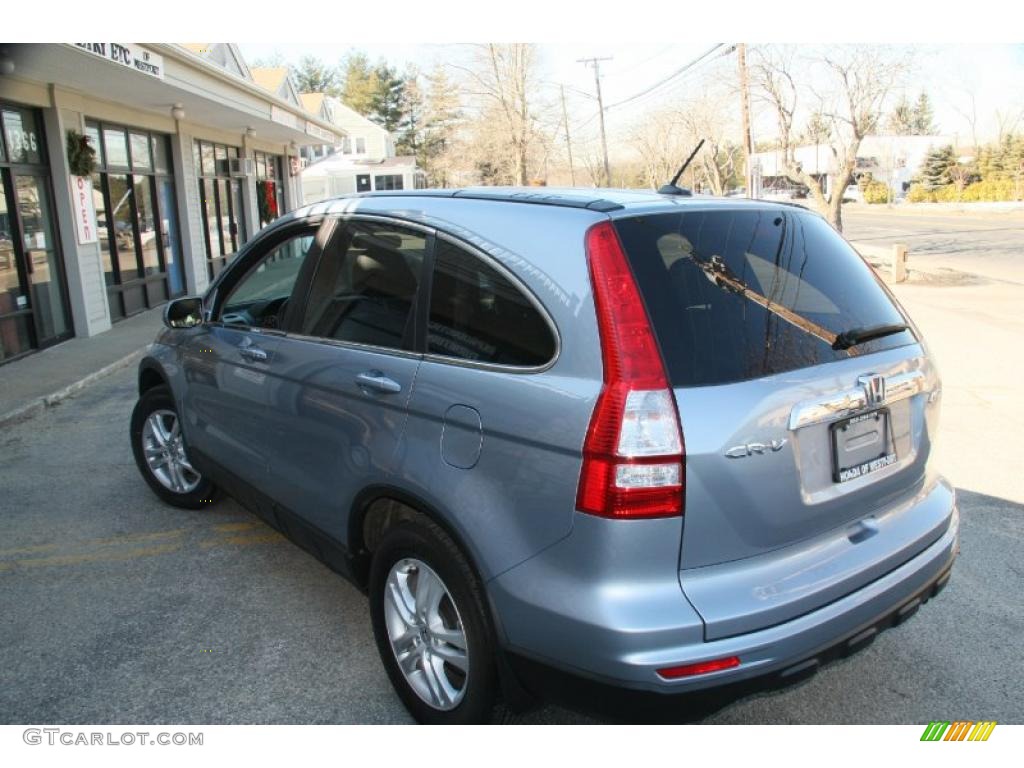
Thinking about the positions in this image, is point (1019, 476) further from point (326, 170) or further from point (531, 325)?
point (326, 170)

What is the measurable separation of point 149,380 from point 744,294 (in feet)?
12.5

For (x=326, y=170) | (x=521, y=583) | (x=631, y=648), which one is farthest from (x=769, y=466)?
(x=326, y=170)

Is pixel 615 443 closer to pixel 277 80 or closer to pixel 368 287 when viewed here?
pixel 368 287

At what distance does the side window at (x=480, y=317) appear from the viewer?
234cm

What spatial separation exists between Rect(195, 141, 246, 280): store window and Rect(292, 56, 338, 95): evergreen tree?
75.9 metres

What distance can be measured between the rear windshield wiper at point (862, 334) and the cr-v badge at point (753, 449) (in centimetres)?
48

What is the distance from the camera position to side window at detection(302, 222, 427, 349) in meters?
2.86

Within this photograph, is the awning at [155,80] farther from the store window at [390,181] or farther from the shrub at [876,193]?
the shrub at [876,193]

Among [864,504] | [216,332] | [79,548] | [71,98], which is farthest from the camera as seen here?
[71,98]

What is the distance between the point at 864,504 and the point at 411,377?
1.50m

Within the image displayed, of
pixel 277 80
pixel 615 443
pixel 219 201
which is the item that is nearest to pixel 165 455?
pixel 615 443

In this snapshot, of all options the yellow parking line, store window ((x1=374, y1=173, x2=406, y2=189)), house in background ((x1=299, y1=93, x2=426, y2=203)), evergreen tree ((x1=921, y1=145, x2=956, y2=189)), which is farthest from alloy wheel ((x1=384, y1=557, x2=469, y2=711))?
evergreen tree ((x1=921, y1=145, x2=956, y2=189))

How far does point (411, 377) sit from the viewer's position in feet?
8.71

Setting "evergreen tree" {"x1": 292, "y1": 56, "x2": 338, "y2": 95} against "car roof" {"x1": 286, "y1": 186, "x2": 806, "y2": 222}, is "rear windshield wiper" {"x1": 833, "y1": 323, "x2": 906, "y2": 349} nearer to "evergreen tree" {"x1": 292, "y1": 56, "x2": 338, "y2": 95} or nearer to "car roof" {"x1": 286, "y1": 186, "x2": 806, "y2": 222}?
"car roof" {"x1": 286, "y1": 186, "x2": 806, "y2": 222}
